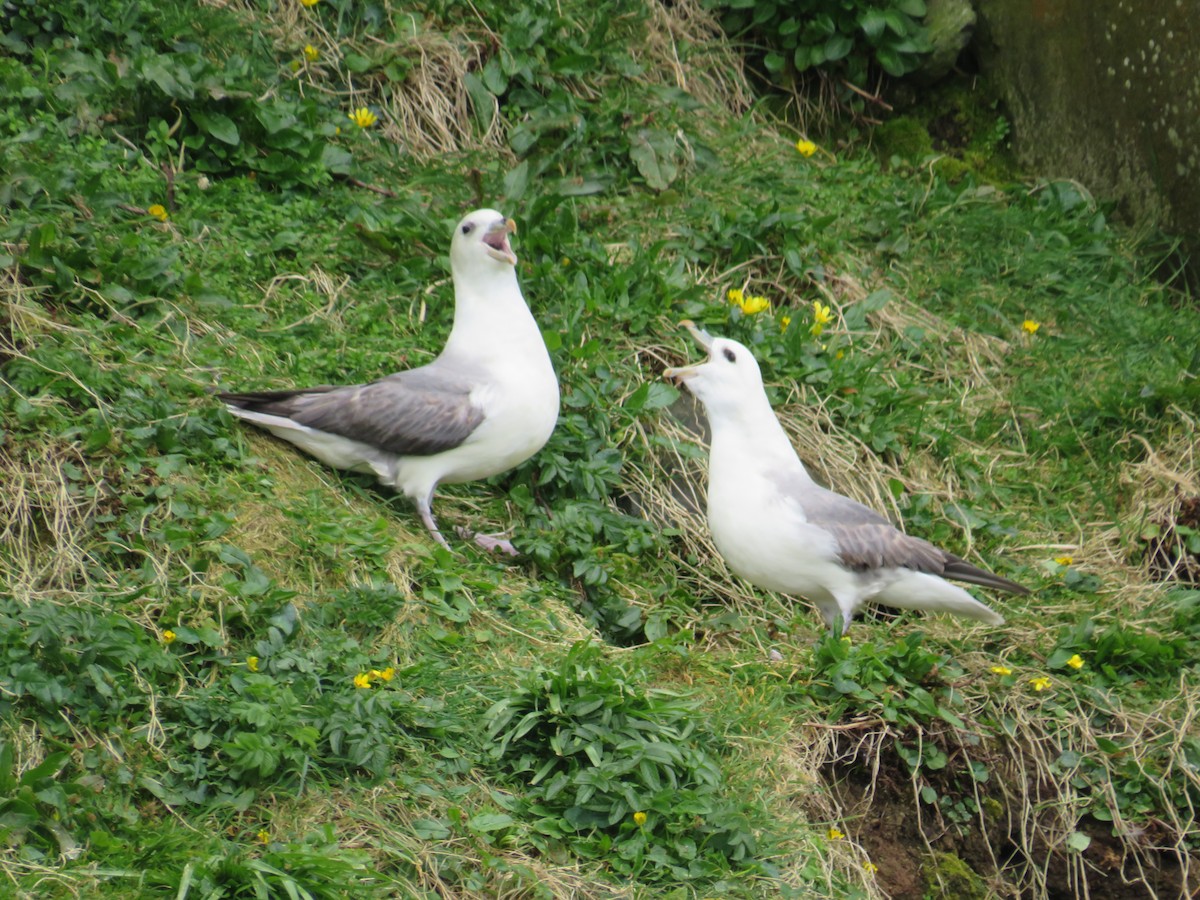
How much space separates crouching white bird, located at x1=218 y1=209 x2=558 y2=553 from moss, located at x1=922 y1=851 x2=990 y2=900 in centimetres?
188

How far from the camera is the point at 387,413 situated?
504 cm

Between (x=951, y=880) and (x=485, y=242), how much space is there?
9.34 feet

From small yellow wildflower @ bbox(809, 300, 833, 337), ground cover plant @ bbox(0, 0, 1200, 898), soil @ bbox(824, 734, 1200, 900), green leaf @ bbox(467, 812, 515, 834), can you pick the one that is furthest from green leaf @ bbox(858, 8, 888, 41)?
green leaf @ bbox(467, 812, 515, 834)

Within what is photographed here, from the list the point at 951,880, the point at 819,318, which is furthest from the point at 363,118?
the point at 951,880

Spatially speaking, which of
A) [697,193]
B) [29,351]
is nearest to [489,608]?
[29,351]

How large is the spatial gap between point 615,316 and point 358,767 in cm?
284

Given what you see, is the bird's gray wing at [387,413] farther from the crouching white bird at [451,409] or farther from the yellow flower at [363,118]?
the yellow flower at [363,118]

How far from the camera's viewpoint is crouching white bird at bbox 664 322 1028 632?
196 inches

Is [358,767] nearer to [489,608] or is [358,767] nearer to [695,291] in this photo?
[489,608]

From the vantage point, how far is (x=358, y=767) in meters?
3.87

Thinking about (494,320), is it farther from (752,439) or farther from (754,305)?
(754,305)

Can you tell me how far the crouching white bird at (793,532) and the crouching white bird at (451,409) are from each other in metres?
0.67

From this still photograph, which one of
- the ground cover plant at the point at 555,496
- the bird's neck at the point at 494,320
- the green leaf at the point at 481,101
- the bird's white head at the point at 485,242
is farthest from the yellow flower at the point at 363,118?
the bird's neck at the point at 494,320

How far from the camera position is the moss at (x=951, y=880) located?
4543 millimetres
